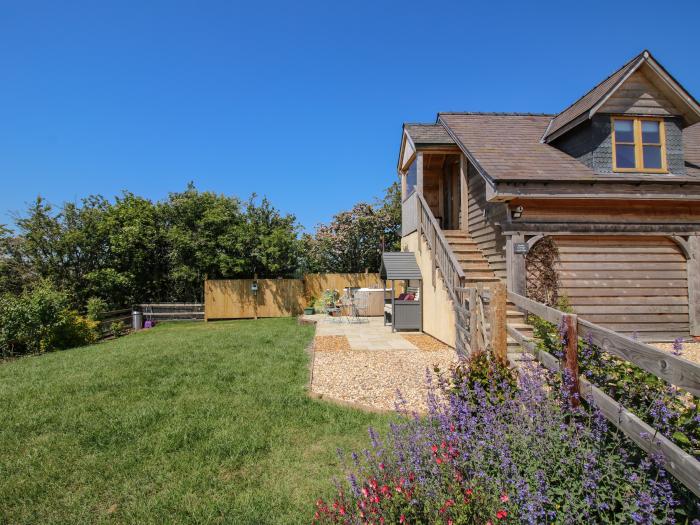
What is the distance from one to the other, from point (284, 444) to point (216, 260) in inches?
639

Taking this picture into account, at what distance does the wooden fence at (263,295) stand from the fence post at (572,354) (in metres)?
17.3

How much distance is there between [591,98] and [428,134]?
4431mm

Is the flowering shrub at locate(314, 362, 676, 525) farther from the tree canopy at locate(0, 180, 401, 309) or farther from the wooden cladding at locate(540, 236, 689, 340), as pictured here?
the tree canopy at locate(0, 180, 401, 309)

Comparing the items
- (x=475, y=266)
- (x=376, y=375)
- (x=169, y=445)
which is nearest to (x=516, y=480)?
(x=169, y=445)

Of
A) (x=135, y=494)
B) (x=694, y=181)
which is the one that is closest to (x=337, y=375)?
(x=135, y=494)

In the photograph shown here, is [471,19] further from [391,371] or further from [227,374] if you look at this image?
[227,374]

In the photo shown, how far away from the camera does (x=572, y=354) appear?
296cm

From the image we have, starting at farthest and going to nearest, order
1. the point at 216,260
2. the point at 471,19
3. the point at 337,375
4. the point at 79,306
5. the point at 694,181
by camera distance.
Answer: the point at 216,260
the point at 79,306
the point at 471,19
the point at 694,181
the point at 337,375

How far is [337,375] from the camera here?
22.3 feet

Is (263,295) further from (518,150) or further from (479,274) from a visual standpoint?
(518,150)

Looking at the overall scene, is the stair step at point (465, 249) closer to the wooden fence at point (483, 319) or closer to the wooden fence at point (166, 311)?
the wooden fence at point (483, 319)

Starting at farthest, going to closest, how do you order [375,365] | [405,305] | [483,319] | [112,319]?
1. [112,319]
2. [405,305]
3. [375,365]
4. [483,319]

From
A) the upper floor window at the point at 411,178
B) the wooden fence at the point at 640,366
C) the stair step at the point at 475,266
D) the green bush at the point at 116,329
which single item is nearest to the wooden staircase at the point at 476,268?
the stair step at the point at 475,266

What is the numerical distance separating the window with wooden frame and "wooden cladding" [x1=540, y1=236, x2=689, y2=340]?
5.90 feet
